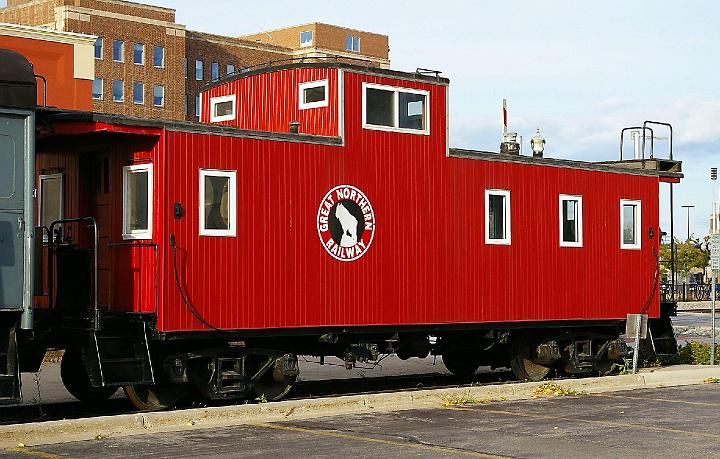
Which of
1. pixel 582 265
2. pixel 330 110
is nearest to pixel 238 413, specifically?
pixel 330 110

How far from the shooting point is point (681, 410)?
16047mm

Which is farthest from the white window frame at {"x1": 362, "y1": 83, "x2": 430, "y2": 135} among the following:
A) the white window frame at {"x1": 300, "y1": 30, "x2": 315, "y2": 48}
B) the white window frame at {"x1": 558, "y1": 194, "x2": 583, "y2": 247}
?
the white window frame at {"x1": 300, "y1": 30, "x2": 315, "y2": 48}

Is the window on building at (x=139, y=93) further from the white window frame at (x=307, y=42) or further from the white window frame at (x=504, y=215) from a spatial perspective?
the white window frame at (x=504, y=215)

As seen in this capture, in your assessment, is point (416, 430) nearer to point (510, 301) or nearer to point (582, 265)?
point (510, 301)

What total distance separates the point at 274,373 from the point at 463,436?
4027mm

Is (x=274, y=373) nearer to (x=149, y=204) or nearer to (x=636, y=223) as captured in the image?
(x=149, y=204)

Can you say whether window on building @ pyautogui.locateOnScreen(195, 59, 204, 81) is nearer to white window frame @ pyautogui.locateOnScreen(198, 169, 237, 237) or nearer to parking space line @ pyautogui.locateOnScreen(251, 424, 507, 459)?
white window frame @ pyautogui.locateOnScreen(198, 169, 237, 237)

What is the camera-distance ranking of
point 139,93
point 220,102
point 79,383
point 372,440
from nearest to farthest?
1. point 372,440
2. point 79,383
3. point 220,102
4. point 139,93

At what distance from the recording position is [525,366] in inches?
801

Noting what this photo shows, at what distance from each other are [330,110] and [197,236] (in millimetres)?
3245

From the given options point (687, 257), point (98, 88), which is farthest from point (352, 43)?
point (687, 257)

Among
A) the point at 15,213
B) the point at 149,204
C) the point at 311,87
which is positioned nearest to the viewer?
the point at 15,213

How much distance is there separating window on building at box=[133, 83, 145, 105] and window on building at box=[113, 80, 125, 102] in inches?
39.3

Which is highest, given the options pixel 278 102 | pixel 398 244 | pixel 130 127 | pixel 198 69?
pixel 198 69
